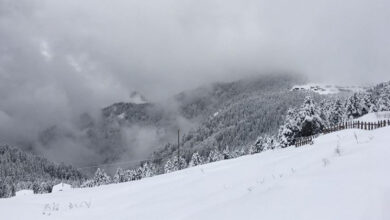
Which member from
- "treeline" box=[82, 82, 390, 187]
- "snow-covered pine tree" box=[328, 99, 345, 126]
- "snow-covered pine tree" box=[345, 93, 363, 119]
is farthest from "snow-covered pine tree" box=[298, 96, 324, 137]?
"snow-covered pine tree" box=[328, 99, 345, 126]

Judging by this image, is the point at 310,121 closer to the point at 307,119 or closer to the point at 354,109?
the point at 307,119

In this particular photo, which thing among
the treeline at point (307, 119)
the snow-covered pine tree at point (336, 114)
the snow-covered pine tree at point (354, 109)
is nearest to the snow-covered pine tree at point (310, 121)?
the treeline at point (307, 119)

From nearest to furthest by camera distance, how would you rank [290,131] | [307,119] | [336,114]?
[307,119], [290,131], [336,114]

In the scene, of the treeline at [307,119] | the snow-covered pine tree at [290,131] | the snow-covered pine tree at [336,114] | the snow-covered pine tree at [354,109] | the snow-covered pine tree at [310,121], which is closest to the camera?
the snow-covered pine tree at [310,121]

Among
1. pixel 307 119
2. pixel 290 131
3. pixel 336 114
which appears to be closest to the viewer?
pixel 307 119

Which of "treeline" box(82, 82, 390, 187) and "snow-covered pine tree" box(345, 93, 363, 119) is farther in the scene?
"snow-covered pine tree" box(345, 93, 363, 119)

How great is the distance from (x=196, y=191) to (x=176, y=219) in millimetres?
4556

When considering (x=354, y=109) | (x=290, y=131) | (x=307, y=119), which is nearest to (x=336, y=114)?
→ (x=354, y=109)

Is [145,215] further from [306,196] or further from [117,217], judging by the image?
[306,196]

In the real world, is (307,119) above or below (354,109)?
below

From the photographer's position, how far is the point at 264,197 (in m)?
8.24

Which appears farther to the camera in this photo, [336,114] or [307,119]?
[336,114]

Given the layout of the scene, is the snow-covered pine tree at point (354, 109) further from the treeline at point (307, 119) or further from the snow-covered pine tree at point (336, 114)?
the snow-covered pine tree at point (336, 114)

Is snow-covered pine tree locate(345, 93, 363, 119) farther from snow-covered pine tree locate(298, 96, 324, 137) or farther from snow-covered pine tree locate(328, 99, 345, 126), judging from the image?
snow-covered pine tree locate(298, 96, 324, 137)
